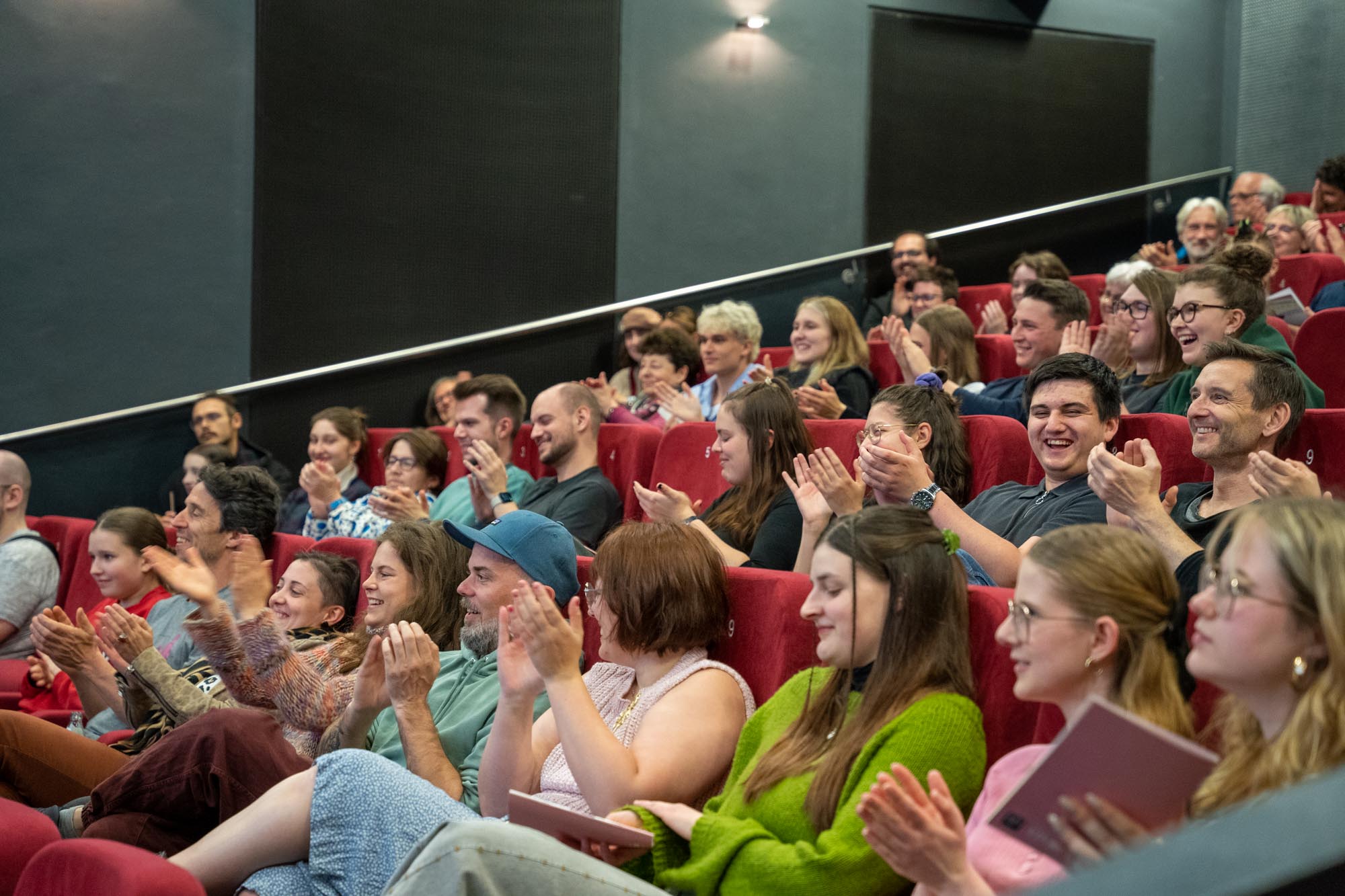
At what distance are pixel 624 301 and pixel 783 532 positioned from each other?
3.11 m

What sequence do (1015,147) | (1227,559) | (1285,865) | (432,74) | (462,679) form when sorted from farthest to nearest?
(1015,147)
(432,74)
(462,679)
(1227,559)
(1285,865)

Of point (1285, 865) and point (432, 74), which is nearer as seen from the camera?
point (1285, 865)

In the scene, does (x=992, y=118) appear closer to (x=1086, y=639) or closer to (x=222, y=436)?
(x=222, y=436)

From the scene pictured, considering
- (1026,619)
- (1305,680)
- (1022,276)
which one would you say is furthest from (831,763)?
(1022,276)

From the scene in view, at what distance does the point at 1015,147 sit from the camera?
6.03 metres

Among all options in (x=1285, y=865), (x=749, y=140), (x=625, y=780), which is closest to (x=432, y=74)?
(x=749, y=140)

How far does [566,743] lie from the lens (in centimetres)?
170

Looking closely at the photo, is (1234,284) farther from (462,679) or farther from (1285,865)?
(1285,865)

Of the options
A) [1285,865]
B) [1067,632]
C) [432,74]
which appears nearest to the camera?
[1285,865]

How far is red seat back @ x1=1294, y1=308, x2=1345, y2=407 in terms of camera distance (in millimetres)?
2818

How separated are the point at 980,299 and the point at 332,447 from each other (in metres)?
2.39

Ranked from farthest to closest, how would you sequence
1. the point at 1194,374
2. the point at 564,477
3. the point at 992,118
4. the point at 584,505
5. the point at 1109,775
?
the point at 992,118, the point at 564,477, the point at 584,505, the point at 1194,374, the point at 1109,775

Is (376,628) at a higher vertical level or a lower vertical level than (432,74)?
lower

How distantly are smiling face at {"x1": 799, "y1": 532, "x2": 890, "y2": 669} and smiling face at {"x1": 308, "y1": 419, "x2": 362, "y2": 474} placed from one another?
9.38ft
